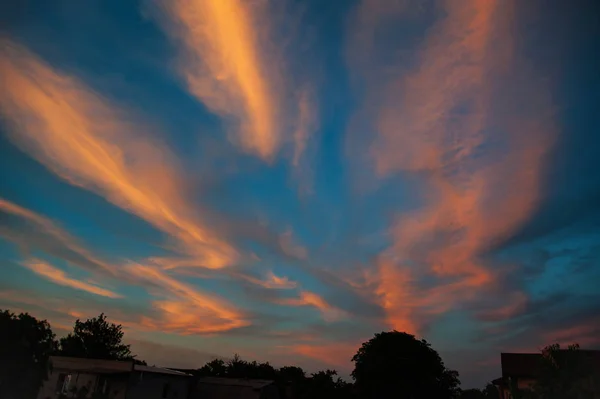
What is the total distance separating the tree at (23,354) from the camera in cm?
2270

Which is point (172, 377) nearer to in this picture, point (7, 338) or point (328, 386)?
point (7, 338)

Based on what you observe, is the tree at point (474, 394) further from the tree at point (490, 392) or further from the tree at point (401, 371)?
the tree at point (401, 371)

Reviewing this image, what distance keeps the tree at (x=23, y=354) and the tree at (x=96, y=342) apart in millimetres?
57965

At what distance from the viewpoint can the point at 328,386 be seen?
60.1m

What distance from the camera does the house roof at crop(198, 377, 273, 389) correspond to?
4638 cm

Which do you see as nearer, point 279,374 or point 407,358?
point 407,358

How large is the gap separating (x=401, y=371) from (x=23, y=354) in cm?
6278

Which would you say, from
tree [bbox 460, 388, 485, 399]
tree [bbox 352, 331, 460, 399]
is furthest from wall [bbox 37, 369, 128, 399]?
tree [bbox 460, 388, 485, 399]

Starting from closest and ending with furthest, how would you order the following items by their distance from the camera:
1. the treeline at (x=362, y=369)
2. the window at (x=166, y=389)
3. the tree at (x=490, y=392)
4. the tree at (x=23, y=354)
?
the tree at (x=23, y=354) < the window at (x=166, y=389) < the treeline at (x=362, y=369) < the tree at (x=490, y=392)

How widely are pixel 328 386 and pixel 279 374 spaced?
67.1 ft

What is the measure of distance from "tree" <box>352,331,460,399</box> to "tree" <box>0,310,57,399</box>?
2230 inches

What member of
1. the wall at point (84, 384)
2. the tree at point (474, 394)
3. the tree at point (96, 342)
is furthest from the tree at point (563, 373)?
the tree at point (474, 394)

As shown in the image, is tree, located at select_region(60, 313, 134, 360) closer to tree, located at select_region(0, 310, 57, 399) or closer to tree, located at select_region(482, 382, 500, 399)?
tree, located at select_region(0, 310, 57, 399)

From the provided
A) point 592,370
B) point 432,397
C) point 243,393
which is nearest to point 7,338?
point 243,393
